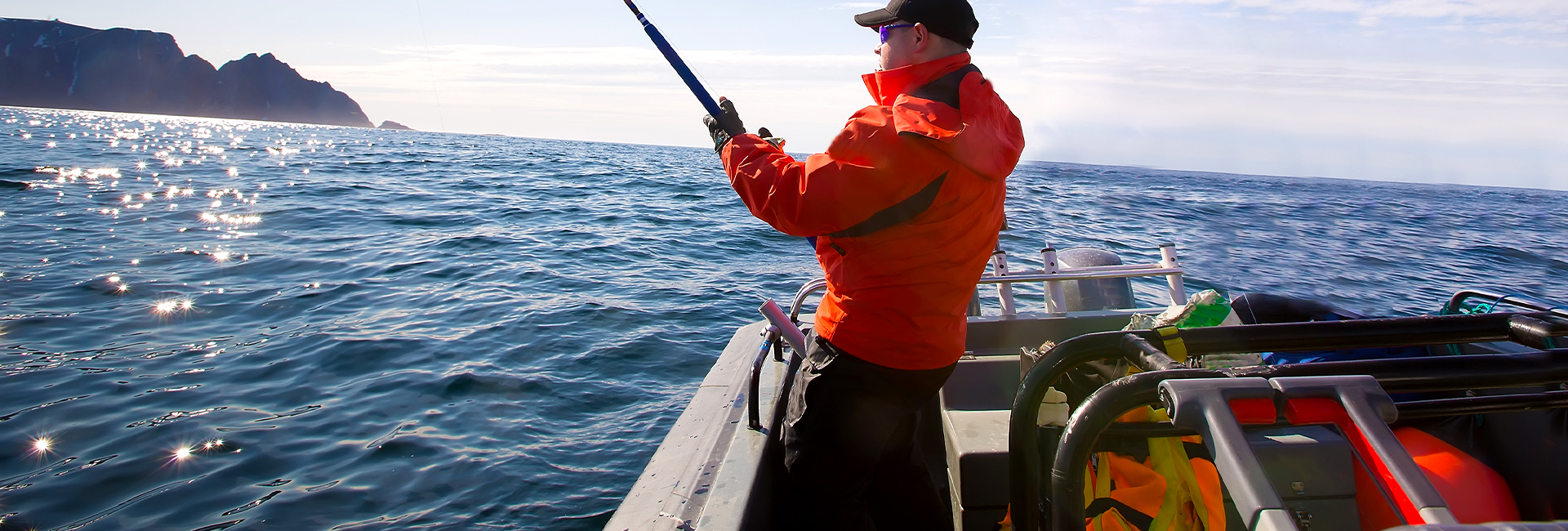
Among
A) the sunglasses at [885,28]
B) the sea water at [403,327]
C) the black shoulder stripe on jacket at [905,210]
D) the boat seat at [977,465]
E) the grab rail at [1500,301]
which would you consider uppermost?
the sunglasses at [885,28]

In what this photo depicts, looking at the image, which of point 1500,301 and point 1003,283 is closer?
point 1500,301

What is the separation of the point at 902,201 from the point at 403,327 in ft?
20.8

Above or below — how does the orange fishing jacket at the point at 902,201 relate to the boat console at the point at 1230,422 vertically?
above

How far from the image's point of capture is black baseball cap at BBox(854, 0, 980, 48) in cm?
177

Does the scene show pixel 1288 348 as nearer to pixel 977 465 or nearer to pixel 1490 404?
pixel 1490 404

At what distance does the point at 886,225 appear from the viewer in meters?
1.69

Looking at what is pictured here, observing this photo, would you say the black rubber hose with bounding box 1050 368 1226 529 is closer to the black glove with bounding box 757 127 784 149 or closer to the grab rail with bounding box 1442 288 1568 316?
the black glove with bounding box 757 127 784 149

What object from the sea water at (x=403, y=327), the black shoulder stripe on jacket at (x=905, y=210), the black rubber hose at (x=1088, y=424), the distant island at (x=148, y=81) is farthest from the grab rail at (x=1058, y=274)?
the distant island at (x=148, y=81)

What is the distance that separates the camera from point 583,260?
10.2m

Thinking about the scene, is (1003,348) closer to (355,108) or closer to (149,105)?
(355,108)

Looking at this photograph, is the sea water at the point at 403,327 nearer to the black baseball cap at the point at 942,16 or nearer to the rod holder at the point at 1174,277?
the rod holder at the point at 1174,277

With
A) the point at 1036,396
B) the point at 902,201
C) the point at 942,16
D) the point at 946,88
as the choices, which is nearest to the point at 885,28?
the point at 942,16

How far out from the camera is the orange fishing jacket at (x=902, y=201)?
1615 mm

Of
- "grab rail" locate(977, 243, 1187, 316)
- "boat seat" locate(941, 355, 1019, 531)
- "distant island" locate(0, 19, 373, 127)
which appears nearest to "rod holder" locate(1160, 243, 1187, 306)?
"grab rail" locate(977, 243, 1187, 316)
